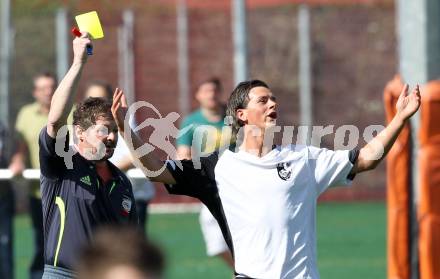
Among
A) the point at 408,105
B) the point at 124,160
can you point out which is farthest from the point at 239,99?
the point at 124,160

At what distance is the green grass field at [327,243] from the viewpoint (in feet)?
37.8

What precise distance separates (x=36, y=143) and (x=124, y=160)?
1.96 metres

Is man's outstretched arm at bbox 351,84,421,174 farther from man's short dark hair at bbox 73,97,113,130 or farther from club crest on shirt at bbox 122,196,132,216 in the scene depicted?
Answer: man's short dark hair at bbox 73,97,113,130

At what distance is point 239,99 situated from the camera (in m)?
6.31

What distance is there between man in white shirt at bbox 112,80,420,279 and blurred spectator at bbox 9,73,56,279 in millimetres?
3749

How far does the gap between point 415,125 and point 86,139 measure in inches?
146

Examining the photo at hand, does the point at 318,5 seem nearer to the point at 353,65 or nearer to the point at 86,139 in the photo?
the point at 353,65

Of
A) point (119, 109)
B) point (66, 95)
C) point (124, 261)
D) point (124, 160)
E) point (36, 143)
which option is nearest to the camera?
point (124, 261)

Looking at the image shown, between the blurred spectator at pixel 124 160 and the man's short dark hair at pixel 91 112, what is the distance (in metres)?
1.46

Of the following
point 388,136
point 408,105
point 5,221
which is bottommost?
point 5,221

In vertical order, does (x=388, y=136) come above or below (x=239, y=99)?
below

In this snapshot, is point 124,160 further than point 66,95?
Yes

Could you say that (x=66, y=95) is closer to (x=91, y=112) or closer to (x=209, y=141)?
(x=91, y=112)

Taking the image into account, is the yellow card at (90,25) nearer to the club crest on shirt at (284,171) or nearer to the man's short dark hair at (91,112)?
the man's short dark hair at (91,112)
